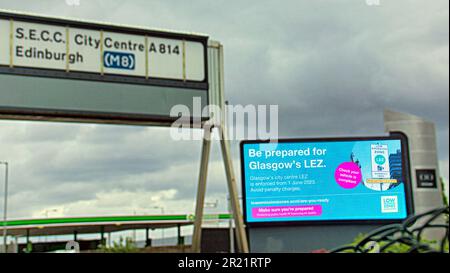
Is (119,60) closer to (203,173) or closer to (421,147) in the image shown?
(203,173)

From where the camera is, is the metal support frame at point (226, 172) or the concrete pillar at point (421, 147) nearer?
the metal support frame at point (226, 172)

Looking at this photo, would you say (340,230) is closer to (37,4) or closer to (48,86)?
(48,86)

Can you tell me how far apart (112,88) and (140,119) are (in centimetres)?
22

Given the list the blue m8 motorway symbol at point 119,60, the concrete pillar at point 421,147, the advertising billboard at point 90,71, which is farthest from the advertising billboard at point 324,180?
the concrete pillar at point 421,147

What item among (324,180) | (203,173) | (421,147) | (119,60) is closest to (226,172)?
(203,173)

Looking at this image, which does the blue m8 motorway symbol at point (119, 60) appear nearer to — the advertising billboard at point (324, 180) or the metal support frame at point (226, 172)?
the metal support frame at point (226, 172)

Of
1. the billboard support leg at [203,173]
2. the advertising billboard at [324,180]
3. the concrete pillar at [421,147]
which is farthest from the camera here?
the concrete pillar at [421,147]

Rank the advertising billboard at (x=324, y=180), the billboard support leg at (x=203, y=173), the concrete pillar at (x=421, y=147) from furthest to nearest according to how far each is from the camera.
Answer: the concrete pillar at (x=421, y=147)
the billboard support leg at (x=203, y=173)
the advertising billboard at (x=324, y=180)

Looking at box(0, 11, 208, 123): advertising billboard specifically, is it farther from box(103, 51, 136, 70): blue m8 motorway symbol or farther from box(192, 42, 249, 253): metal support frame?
box(192, 42, 249, 253): metal support frame

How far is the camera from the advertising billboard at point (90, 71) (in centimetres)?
280

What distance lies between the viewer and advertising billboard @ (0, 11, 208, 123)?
280cm

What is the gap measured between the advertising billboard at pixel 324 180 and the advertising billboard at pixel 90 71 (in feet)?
1.92

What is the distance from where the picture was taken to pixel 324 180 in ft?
10.5

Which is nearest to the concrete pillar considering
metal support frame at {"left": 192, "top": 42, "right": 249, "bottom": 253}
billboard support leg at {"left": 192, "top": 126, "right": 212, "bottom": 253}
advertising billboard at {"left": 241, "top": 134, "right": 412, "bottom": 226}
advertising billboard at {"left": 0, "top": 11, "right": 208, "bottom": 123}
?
advertising billboard at {"left": 241, "top": 134, "right": 412, "bottom": 226}
